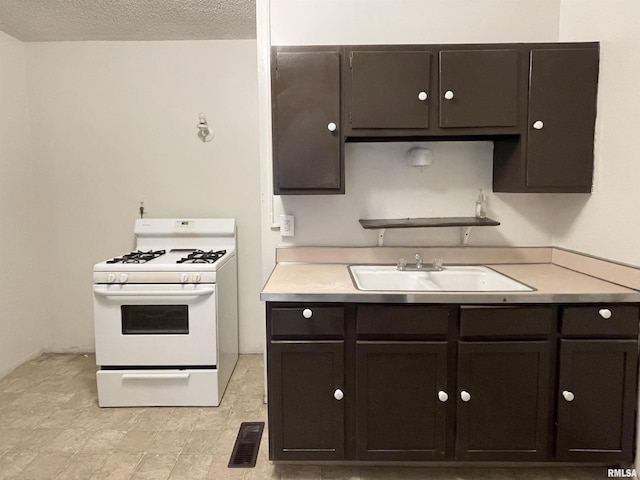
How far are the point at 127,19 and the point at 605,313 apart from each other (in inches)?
122

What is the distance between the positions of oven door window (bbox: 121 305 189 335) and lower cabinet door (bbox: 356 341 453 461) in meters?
1.18

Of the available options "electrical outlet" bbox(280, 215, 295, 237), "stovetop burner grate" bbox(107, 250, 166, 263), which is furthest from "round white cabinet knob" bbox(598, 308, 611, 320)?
"stovetop burner grate" bbox(107, 250, 166, 263)

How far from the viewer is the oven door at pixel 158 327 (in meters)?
2.38

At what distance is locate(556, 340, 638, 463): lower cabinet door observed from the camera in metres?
1.71

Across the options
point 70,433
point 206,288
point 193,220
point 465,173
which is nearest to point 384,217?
point 465,173

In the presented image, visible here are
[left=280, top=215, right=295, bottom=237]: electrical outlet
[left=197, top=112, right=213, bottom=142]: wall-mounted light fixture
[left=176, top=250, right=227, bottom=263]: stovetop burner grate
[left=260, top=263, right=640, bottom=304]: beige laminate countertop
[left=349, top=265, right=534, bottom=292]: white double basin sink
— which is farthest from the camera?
[left=197, top=112, right=213, bottom=142]: wall-mounted light fixture

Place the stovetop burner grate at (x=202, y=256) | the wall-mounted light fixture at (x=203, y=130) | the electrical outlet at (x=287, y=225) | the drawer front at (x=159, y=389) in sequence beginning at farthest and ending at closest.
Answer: the wall-mounted light fixture at (x=203, y=130) → the stovetop burner grate at (x=202, y=256) → the drawer front at (x=159, y=389) → the electrical outlet at (x=287, y=225)

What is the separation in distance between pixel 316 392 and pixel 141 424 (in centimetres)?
116

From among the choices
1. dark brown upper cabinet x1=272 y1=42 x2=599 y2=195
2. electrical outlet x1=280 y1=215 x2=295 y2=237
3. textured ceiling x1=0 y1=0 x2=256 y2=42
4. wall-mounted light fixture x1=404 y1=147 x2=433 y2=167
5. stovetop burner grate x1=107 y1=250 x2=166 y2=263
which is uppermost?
textured ceiling x1=0 y1=0 x2=256 y2=42

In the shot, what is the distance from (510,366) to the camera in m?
1.73

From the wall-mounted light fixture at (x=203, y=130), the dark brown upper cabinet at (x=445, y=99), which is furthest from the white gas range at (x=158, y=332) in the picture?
the wall-mounted light fixture at (x=203, y=130)

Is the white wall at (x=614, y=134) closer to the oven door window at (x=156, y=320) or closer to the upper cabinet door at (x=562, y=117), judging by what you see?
the upper cabinet door at (x=562, y=117)

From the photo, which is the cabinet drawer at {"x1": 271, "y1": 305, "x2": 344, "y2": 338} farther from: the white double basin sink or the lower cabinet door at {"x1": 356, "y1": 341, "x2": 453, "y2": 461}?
the white double basin sink

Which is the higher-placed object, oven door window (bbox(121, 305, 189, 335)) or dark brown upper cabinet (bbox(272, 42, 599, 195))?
dark brown upper cabinet (bbox(272, 42, 599, 195))
